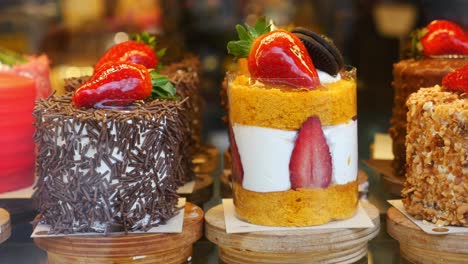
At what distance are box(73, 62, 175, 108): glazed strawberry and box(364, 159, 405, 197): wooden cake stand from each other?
0.90 m

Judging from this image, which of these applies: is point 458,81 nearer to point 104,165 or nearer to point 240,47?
point 240,47

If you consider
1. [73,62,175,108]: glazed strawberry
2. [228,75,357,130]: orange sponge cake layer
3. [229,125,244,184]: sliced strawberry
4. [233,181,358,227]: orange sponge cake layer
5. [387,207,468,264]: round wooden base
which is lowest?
[387,207,468,264]: round wooden base

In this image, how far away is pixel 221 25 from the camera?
134 inches

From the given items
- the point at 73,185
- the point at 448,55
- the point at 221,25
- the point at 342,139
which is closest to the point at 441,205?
the point at 342,139

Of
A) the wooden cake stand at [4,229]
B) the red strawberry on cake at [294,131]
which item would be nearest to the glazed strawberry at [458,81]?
the red strawberry on cake at [294,131]

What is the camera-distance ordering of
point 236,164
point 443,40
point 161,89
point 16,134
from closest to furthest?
point 236,164 < point 161,89 < point 16,134 < point 443,40

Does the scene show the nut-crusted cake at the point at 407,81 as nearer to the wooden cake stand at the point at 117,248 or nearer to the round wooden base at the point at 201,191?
the round wooden base at the point at 201,191

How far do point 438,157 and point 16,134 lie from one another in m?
1.25

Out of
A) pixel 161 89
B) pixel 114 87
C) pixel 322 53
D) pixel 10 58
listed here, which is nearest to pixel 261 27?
pixel 322 53

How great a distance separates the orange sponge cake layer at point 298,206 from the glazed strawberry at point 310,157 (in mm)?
26

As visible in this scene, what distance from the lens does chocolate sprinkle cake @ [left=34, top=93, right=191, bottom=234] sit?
208cm

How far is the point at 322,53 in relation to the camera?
2148mm

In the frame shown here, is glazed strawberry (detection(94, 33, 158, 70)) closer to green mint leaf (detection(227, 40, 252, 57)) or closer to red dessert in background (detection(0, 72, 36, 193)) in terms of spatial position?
red dessert in background (detection(0, 72, 36, 193))

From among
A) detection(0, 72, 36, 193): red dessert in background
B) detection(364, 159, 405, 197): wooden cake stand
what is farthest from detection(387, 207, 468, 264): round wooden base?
detection(0, 72, 36, 193): red dessert in background
